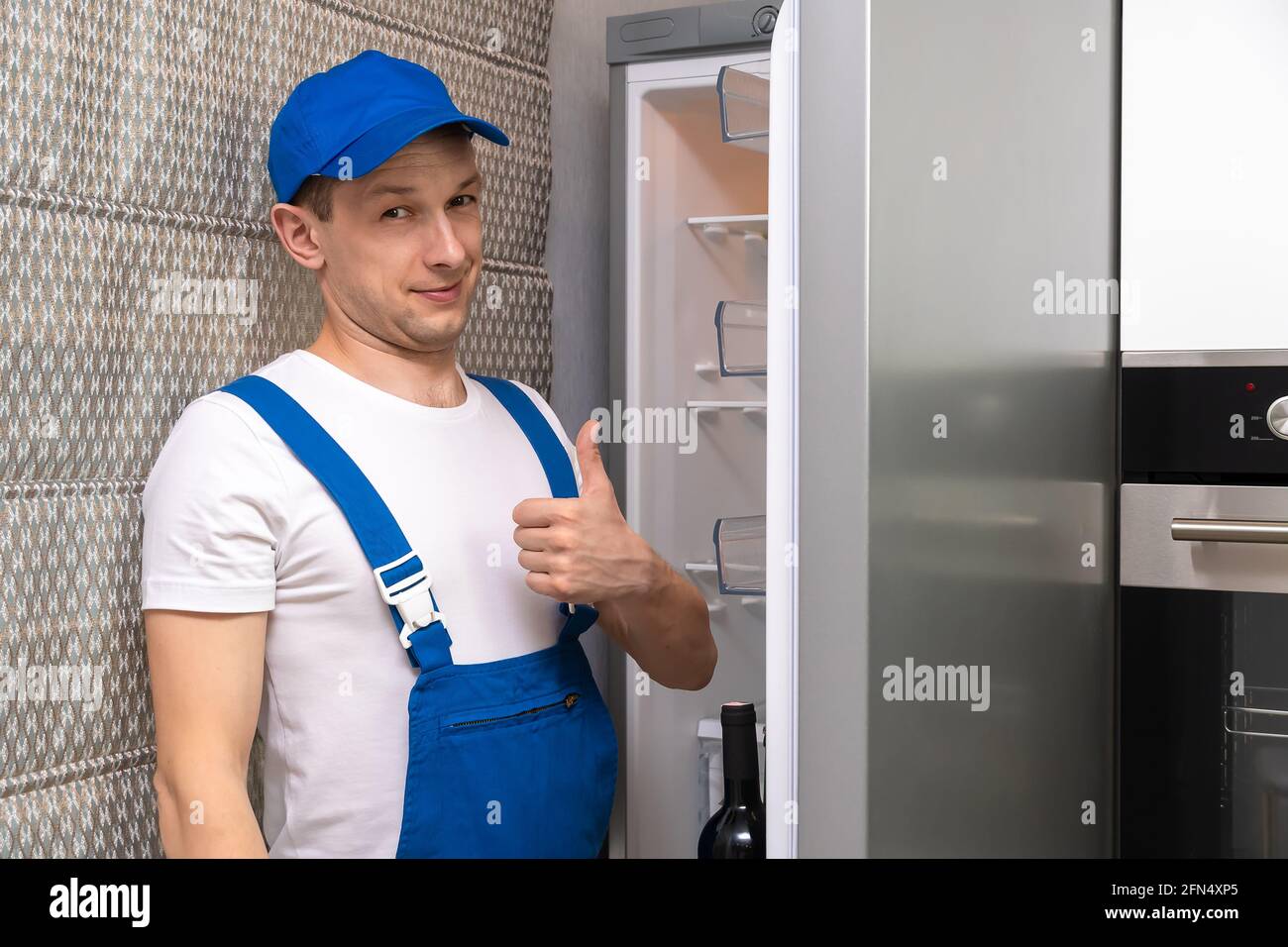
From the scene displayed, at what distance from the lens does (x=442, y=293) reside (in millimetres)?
1347

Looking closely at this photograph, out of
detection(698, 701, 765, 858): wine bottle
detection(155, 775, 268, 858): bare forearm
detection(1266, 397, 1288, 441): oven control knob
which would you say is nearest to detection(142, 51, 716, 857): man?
detection(155, 775, 268, 858): bare forearm

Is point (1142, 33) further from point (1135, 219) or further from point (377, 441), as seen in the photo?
point (377, 441)

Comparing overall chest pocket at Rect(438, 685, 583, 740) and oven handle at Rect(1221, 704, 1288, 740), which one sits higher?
overall chest pocket at Rect(438, 685, 583, 740)

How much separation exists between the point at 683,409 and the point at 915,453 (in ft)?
3.41

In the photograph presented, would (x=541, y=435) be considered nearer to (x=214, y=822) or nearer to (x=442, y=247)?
(x=442, y=247)

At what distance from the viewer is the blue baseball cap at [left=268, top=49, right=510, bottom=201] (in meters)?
1.25

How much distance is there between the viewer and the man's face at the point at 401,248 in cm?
131

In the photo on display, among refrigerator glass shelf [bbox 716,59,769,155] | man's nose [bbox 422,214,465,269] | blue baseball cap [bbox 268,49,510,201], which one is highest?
refrigerator glass shelf [bbox 716,59,769,155]

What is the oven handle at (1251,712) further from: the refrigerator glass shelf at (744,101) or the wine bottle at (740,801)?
the refrigerator glass shelf at (744,101)

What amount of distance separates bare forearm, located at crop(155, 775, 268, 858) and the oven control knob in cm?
108

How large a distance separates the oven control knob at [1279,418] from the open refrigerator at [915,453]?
0.52 ft

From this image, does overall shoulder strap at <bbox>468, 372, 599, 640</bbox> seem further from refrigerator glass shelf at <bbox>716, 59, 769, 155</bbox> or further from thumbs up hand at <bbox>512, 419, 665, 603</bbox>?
refrigerator glass shelf at <bbox>716, 59, 769, 155</bbox>
